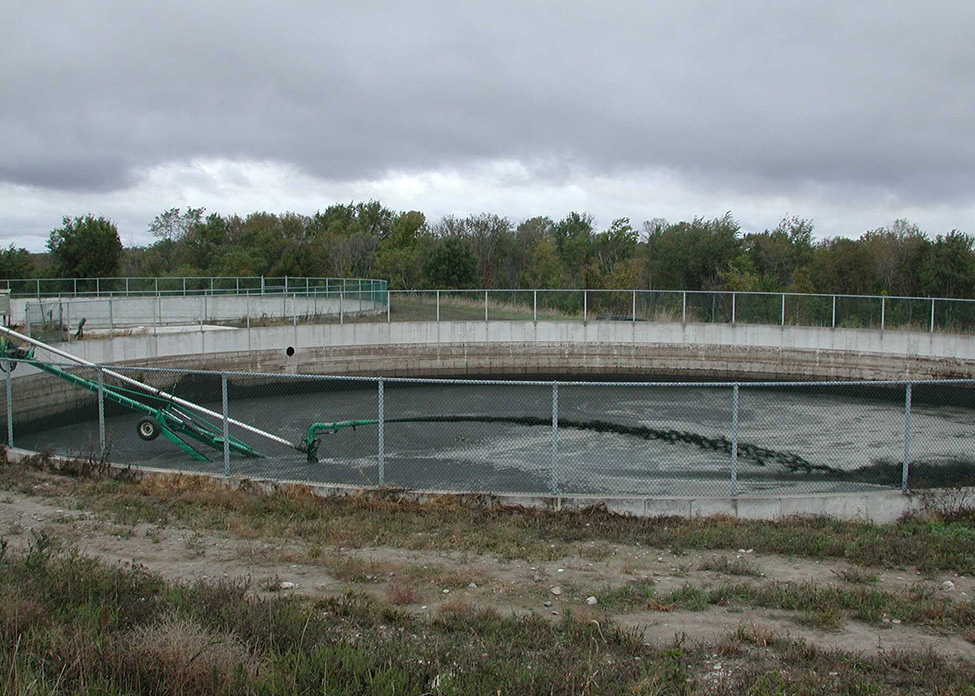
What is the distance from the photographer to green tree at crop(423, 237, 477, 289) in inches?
2228

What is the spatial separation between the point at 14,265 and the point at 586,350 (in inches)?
1477

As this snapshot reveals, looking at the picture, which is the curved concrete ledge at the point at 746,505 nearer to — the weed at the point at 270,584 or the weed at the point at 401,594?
the weed at the point at 401,594

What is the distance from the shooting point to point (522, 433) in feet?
65.0

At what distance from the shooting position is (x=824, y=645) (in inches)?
231

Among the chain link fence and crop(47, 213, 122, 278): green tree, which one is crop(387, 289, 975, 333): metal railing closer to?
the chain link fence

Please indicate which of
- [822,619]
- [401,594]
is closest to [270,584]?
[401,594]

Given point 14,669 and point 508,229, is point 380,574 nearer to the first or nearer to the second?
point 14,669

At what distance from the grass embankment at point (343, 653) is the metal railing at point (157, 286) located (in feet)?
95.9

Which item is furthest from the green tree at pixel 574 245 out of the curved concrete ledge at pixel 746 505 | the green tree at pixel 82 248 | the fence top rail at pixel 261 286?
the curved concrete ledge at pixel 746 505

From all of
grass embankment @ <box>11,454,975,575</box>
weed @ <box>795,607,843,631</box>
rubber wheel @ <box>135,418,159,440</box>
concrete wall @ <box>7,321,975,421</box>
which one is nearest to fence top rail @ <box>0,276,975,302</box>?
concrete wall @ <box>7,321,975,421</box>

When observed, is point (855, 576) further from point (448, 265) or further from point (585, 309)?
point (448, 265)

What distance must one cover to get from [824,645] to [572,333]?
30.5m

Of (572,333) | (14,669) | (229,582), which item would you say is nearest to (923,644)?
(229,582)

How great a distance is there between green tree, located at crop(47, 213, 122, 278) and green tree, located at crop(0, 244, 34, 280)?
Result: 66.2 inches
